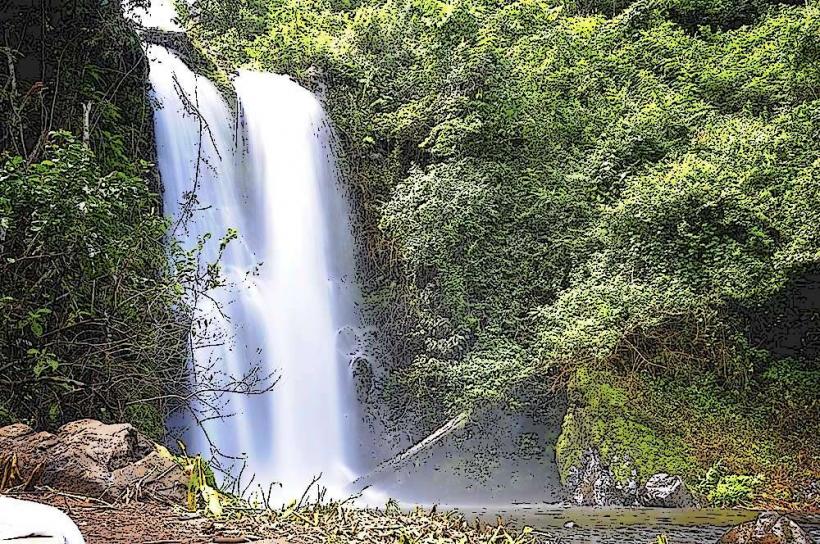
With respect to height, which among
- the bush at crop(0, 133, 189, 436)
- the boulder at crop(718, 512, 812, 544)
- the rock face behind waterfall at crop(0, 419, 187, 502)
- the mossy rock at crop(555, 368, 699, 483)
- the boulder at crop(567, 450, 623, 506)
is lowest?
the boulder at crop(567, 450, 623, 506)

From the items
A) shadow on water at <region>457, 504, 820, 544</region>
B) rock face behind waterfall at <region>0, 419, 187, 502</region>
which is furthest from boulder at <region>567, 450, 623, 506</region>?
rock face behind waterfall at <region>0, 419, 187, 502</region>

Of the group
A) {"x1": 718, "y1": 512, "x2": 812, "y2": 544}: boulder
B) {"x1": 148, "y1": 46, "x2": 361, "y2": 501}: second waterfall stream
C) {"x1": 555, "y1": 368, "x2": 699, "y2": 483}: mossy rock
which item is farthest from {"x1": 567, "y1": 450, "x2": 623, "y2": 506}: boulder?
{"x1": 718, "y1": 512, "x2": 812, "y2": 544}: boulder

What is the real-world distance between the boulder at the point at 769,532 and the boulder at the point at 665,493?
340cm

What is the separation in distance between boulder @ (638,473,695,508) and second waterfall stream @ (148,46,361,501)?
4148 millimetres

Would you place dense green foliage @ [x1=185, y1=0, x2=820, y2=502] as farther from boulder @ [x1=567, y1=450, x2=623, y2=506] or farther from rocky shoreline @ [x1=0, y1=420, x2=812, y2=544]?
rocky shoreline @ [x1=0, y1=420, x2=812, y2=544]

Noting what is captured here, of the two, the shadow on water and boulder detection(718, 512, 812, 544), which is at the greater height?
boulder detection(718, 512, 812, 544)

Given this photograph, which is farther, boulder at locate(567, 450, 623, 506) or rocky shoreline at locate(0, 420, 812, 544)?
boulder at locate(567, 450, 623, 506)

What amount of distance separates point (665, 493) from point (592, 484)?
100 centimetres

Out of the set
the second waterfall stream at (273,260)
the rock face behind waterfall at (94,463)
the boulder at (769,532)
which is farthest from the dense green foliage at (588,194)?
the rock face behind waterfall at (94,463)

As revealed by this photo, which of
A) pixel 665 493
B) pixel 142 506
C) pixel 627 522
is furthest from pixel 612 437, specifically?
pixel 142 506

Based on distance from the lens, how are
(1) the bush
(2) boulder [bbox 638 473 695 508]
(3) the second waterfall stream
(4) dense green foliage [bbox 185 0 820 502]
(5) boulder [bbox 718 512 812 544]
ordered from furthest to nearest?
(3) the second waterfall stream
(4) dense green foliage [bbox 185 0 820 502]
(2) boulder [bbox 638 473 695 508]
(5) boulder [bbox 718 512 812 544]
(1) the bush

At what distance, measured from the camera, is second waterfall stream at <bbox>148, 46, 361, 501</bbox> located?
10.3m

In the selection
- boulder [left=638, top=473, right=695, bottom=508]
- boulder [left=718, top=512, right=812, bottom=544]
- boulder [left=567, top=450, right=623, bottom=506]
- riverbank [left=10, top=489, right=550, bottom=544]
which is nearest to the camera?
riverbank [left=10, top=489, right=550, bottom=544]

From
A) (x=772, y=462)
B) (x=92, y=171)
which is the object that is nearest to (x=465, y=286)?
(x=772, y=462)
